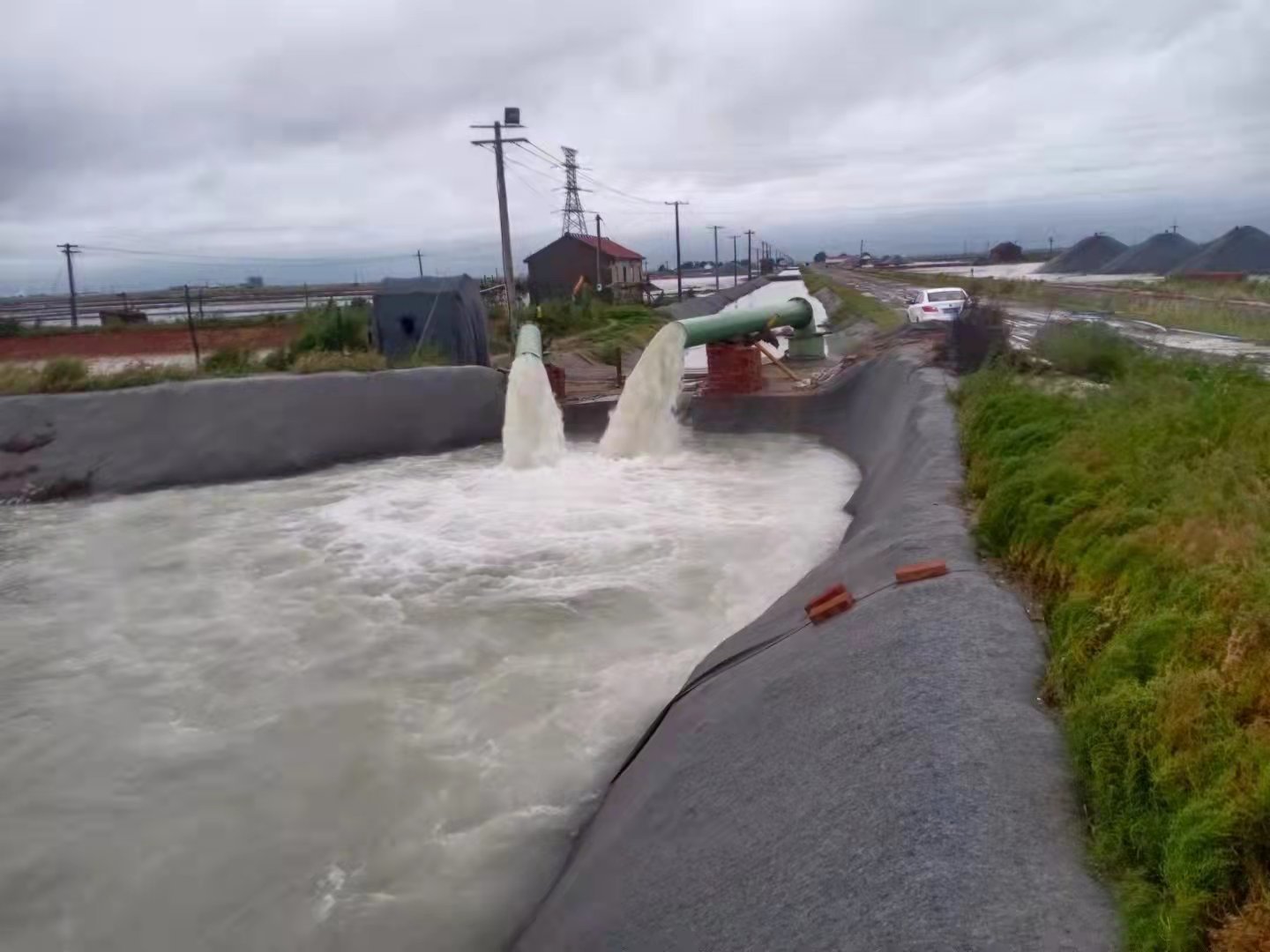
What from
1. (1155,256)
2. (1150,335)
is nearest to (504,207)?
(1150,335)

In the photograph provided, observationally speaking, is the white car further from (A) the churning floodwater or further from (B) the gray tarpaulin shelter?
(A) the churning floodwater

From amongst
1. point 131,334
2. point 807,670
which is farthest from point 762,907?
point 131,334

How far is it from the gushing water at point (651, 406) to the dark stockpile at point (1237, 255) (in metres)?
18.1

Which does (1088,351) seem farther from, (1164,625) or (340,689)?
(340,689)

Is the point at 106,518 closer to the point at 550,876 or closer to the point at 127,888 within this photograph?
the point at 127,888

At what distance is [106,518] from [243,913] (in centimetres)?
952

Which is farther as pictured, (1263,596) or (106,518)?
(106,518)

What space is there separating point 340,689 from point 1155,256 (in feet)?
117

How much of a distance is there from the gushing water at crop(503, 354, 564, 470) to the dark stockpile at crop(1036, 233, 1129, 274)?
34.2 m

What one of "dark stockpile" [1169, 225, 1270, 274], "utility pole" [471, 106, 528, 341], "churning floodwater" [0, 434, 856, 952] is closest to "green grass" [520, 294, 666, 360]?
"utility pole" [471, 106, 528, 341]

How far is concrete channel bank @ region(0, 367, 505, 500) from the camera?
14156 mm

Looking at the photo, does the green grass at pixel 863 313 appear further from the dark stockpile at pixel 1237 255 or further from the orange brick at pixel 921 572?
the orange brick at pixel 921 572

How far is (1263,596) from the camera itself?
3805mm

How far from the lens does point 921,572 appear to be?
5613 mm
